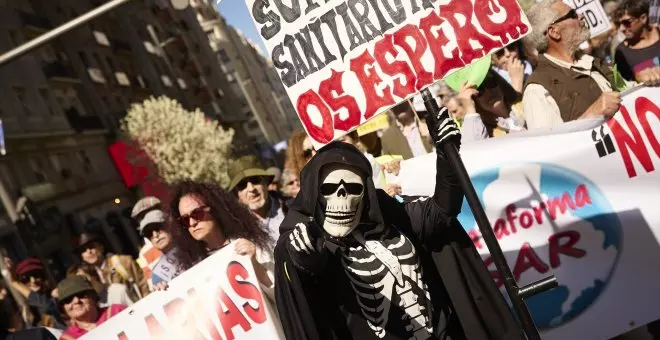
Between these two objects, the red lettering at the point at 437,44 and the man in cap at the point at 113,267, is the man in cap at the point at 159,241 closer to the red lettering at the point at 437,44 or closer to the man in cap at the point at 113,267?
the man in cap at the point at 113,267

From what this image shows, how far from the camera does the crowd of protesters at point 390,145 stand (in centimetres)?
463

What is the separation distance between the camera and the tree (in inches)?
1468

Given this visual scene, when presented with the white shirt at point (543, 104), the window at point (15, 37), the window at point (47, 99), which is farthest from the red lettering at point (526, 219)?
the window at point (15, 37)

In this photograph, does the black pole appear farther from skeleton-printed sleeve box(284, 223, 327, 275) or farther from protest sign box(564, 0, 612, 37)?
protest sign box(564, 0, 612, 37)

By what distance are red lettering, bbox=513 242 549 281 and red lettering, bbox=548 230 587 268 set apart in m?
0.08

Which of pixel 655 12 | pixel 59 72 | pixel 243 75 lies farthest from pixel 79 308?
pixel 243 75

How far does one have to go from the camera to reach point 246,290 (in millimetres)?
4973

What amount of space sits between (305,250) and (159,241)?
10.6 ft

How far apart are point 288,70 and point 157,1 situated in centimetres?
5465

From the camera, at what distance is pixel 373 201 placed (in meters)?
3.42

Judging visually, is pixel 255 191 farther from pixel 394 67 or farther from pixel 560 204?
pixel 394 67

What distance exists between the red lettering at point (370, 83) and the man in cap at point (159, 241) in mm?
2338

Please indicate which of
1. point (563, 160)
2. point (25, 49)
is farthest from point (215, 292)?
point (25, 49)

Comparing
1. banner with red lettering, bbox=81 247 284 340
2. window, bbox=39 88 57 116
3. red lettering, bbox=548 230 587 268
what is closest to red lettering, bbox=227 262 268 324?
banner with red lettering, bbox=81 247 284 340
